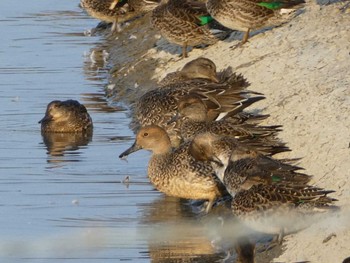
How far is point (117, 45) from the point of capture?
1994 cm

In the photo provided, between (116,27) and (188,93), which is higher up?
(188,93)

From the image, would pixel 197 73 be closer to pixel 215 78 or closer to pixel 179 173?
pixel 215 78

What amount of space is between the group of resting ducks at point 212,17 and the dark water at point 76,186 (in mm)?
1316

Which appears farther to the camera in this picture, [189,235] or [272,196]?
[189,235]

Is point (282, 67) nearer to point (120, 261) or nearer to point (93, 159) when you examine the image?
point (93, 159)

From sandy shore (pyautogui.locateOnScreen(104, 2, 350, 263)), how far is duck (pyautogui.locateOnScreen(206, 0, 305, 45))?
0.23 meters

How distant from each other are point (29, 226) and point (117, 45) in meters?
9.42

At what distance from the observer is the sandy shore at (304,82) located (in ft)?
31.0

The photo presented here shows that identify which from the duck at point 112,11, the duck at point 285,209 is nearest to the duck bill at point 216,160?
the duck at point 285,209

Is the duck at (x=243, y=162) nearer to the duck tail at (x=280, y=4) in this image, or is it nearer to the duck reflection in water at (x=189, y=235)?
the duck reflection in water at (x=189, y=235)

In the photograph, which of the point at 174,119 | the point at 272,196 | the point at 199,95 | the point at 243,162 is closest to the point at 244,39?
the point at 199,95

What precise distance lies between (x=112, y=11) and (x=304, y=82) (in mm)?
7409

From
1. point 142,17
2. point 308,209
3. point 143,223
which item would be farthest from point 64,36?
point 308,209

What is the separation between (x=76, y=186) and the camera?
1220 cm
